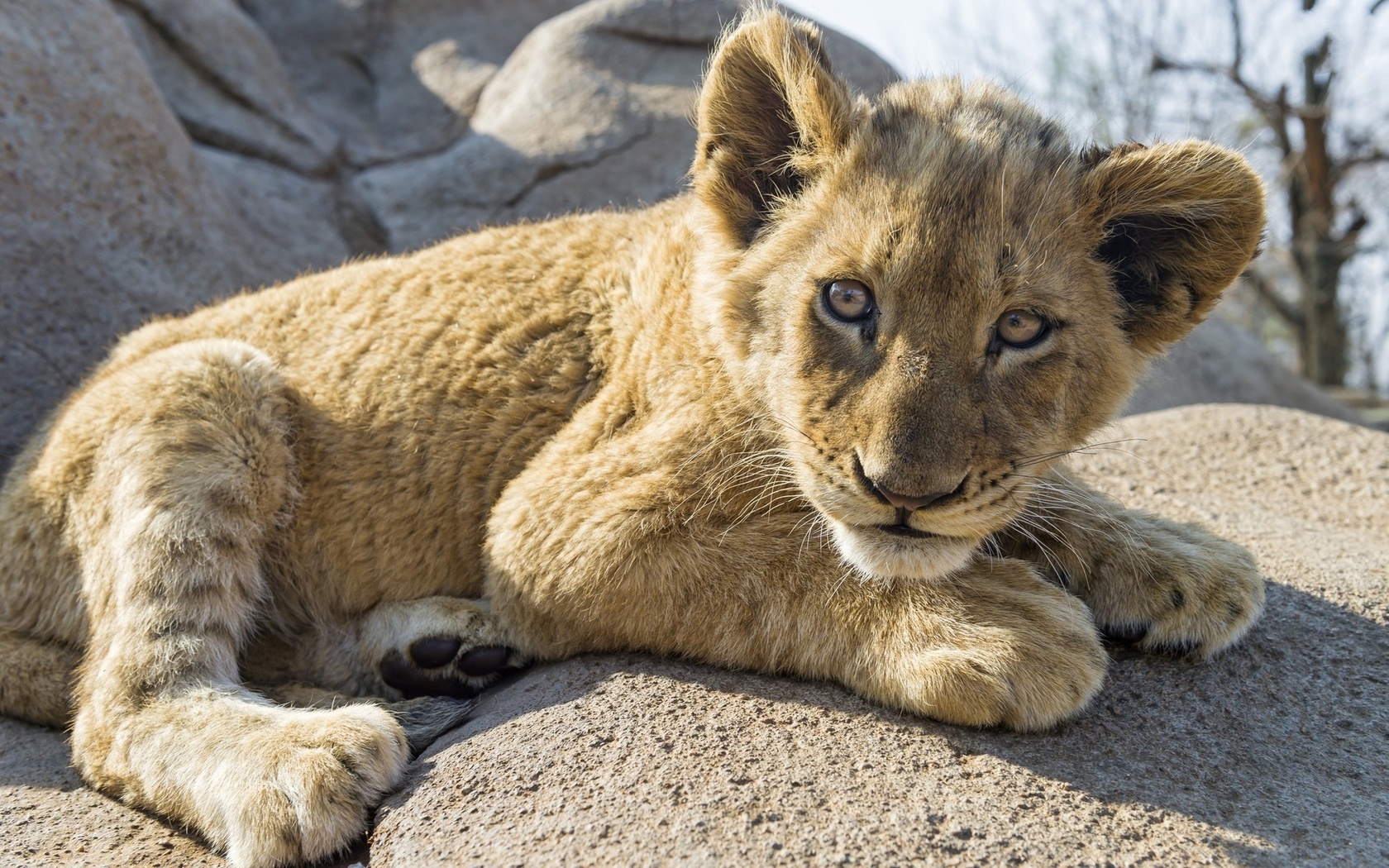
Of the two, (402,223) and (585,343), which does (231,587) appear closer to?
(585,343)

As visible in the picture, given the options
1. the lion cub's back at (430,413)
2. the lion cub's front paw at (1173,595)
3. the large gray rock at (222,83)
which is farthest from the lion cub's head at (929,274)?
the large gray rock at (222,83)

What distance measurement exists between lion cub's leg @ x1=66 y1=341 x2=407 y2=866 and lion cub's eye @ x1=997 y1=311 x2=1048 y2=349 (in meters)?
2.28

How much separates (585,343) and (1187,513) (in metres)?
2.90

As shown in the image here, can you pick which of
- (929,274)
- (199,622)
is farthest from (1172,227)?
(199,622)

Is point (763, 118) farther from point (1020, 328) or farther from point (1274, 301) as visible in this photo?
point (1274, 301)

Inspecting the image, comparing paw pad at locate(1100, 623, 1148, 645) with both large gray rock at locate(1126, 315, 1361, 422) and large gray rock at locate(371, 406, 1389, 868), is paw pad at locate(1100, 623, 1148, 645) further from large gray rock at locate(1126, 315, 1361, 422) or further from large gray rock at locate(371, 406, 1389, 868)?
large gray rock at locate(1126, 315, 1361, 422)

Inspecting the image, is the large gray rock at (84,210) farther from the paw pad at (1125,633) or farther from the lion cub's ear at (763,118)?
the paw pad at (1125,633)

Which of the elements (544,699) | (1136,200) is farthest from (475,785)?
(1136,200)

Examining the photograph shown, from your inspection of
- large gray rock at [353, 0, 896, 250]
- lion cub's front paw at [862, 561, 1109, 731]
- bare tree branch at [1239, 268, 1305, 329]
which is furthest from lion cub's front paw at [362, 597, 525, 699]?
bare tree branch at [1239, 268, 1305, 329]

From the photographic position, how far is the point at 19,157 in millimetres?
6414

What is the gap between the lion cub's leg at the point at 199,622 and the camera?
325 centimetres

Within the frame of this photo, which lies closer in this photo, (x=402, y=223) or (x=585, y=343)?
(x=585, y=343)

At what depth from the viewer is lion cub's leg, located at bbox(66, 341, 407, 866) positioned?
3.25 meters

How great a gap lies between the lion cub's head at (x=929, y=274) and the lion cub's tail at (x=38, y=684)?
2.90 meters
